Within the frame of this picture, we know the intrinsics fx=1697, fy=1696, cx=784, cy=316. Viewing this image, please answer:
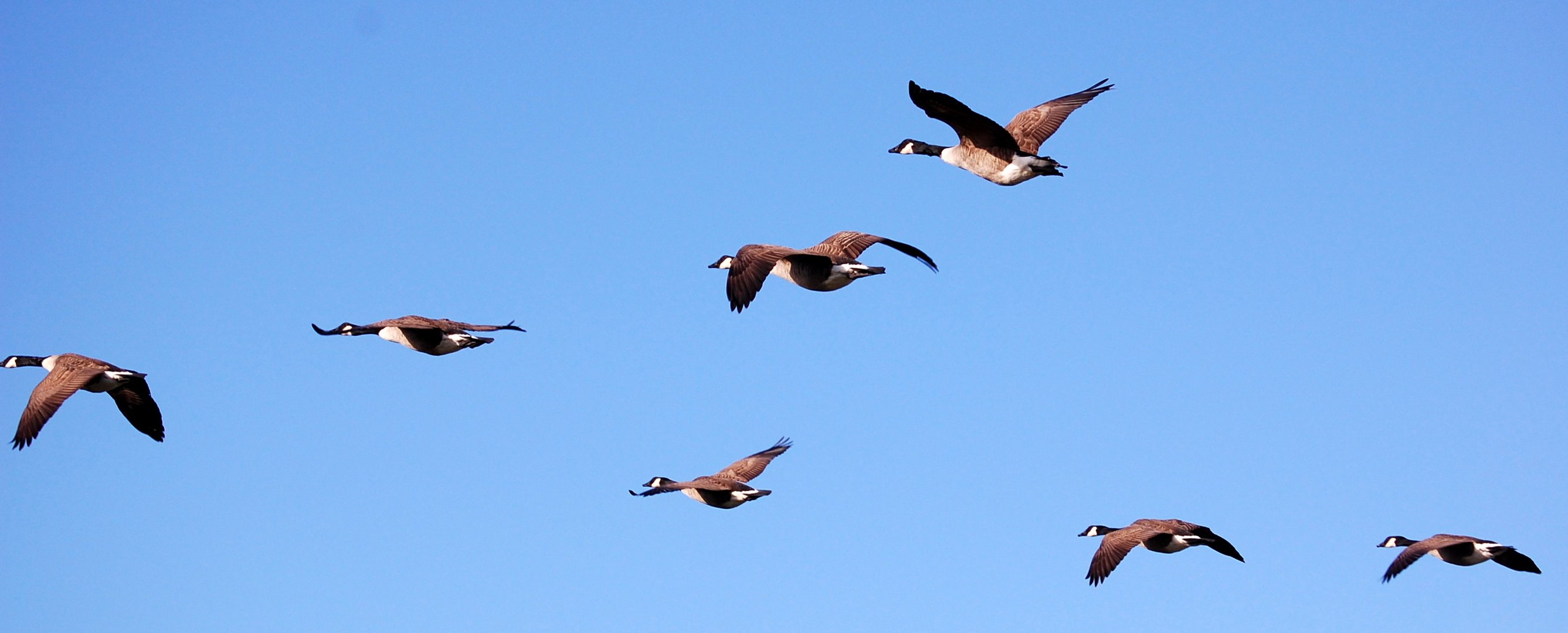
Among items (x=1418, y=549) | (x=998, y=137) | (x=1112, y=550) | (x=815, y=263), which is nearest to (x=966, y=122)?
(x=998, y=137)

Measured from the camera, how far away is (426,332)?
19.8 meters

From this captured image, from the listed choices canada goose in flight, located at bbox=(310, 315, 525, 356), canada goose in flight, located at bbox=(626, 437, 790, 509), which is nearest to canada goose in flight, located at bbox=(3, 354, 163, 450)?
canada goose in flight, located at bbox=(310, 315, 525, 356)

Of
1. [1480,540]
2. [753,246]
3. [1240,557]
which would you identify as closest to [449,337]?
[753,246]

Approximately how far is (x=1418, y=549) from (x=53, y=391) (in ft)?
54.9

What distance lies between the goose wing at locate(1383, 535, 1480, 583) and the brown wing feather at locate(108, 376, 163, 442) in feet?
50.1

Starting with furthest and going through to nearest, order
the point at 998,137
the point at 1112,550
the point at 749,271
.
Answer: the point at 1112,550 < the point at 998,137 < the point at 749,271

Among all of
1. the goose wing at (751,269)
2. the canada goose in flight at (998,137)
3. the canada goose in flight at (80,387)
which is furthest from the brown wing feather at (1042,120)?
the canada goose in flight at (80,387)

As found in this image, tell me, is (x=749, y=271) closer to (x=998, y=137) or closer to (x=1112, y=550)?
(x=998, y=137)

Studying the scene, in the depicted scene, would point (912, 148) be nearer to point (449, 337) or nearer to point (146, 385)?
point (449, 337)

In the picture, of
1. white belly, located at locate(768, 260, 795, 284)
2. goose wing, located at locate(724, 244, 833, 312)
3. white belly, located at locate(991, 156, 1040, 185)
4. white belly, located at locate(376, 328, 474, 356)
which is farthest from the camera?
white belly, located at locate(768, 260, 795, 284)

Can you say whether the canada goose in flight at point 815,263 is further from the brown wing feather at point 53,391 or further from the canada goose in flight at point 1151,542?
the brown wing feather at point 53,391

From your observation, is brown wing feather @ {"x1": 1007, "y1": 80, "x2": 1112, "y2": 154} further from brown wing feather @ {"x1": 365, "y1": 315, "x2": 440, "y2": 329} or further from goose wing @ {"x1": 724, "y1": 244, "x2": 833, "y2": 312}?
brown wing feather @ {"x1": 365, "y1": 315, "x2": 440, "y2": 329}

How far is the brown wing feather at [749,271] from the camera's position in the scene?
1773 cm

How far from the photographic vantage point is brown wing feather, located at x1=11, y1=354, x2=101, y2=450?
18375 mm
